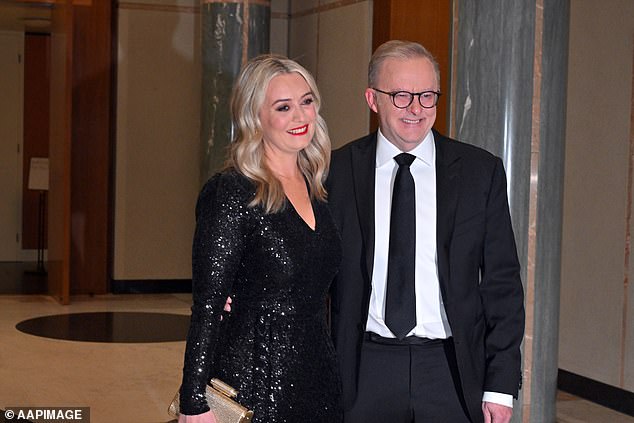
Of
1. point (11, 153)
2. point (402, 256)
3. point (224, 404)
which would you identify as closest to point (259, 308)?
point (224, 404)

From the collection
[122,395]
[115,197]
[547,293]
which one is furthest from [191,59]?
[547,293]

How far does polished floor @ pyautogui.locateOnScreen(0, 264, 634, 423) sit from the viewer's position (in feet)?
22.0

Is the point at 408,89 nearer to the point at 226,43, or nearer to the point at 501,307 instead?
the point at 501,307

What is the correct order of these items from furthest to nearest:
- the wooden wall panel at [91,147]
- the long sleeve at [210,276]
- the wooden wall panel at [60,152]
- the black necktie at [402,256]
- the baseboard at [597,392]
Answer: the wooden wall panel at [91,147], the wooden wall panel at [60,152], the baseboard at [597,392], the black necktie at [402,256], the long sleeve at [210,276]

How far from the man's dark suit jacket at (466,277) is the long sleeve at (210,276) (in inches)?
17.0

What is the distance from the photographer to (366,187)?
3260 mm

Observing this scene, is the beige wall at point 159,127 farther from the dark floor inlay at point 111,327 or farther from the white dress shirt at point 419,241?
the white dress shirt at point 419,241

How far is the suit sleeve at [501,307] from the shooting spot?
315 cm

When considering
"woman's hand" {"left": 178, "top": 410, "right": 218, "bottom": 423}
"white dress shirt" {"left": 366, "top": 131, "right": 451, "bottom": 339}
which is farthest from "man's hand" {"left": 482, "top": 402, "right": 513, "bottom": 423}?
"woman's hand" {"left": 178, "top": 410, "right": 218, "bottom": 423}

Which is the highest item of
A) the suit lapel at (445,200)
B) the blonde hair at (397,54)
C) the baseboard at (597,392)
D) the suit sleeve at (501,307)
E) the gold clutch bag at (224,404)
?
the blonde hair at (397,54)

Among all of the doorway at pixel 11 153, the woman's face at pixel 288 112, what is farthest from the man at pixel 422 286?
the doorway at pixel 11 153

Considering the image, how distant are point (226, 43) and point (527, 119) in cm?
480

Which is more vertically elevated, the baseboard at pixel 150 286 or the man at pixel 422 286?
the man at pixel 422 286

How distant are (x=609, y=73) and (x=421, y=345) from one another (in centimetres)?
449
